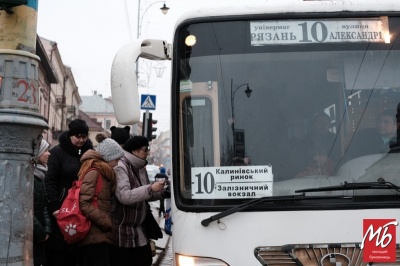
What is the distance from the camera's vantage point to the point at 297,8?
4.30m

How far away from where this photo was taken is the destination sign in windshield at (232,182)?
3.94m

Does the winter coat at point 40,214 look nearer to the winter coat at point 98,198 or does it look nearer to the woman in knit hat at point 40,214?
the woman in knit hat at point 40,214

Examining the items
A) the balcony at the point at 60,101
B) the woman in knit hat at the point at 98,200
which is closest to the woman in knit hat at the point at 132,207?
the woman in knit hat at the point at 98,200

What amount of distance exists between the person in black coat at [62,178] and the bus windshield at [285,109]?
2200mm

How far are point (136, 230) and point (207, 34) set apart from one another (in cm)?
236

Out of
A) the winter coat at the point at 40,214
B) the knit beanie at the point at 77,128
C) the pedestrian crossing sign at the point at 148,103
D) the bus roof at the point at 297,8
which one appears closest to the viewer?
the bus roof at the point at 297,8

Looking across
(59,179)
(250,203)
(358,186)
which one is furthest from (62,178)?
(358,186)

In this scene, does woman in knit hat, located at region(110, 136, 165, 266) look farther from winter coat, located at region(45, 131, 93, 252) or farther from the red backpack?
winter coat, located at region(45, 131, 93, 252)

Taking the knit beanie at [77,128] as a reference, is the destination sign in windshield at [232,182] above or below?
below

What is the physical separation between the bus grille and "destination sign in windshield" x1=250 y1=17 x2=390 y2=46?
57.1 inches

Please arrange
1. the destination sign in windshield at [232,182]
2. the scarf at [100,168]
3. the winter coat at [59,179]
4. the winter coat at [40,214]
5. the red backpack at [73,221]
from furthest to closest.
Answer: the winter coat at [59,179] → the winter coat at [40,214] → the scarf at [100,168] → the red backpack at [73,221] → the destination sign in windshield at [232,182]

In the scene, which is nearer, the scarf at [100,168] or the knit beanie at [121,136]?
the scarf at [100,168]

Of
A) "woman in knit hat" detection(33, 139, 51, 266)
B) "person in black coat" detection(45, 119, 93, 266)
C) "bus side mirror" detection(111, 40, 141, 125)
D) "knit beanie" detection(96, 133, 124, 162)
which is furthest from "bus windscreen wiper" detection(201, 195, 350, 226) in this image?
"person in black coat" detection(45, 119, 93, 266)

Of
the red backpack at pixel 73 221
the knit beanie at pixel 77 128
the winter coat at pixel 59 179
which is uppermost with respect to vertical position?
the knit beanie at pixel 77 128
